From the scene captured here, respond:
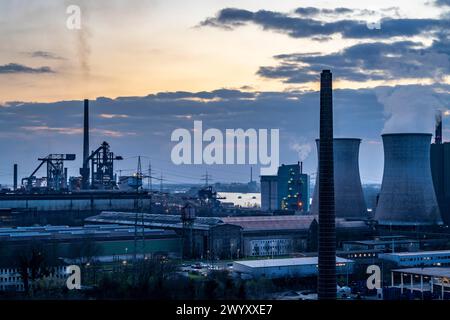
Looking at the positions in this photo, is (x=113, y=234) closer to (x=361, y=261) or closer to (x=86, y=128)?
(x=361, y=261)

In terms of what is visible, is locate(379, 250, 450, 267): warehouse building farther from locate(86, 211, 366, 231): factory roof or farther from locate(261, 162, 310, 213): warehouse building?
locate(261, 162, 310, 213): warehouse building

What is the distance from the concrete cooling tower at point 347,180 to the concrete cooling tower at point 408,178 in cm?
107

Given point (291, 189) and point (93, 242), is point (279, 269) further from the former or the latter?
point (291, 189)

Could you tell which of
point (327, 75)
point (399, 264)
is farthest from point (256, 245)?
point (327, 75)

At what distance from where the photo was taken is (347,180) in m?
16.7

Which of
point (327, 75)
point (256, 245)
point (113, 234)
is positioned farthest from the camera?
point (256, 245)

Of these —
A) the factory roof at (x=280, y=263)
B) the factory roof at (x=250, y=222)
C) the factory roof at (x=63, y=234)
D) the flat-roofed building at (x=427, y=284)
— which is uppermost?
the factory roof at (x=250, y=222)

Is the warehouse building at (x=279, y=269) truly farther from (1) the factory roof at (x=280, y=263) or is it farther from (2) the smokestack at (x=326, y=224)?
(2) the smokestack at (x=326, y=224)

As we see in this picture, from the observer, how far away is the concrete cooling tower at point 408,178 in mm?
14586

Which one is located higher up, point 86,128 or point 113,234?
point 86,128

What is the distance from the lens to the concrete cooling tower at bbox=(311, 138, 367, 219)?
53.8 ft

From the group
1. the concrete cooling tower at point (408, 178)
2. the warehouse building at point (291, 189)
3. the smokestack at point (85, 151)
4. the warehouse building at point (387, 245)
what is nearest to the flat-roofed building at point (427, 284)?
the warehouse building at point (387, 245)
